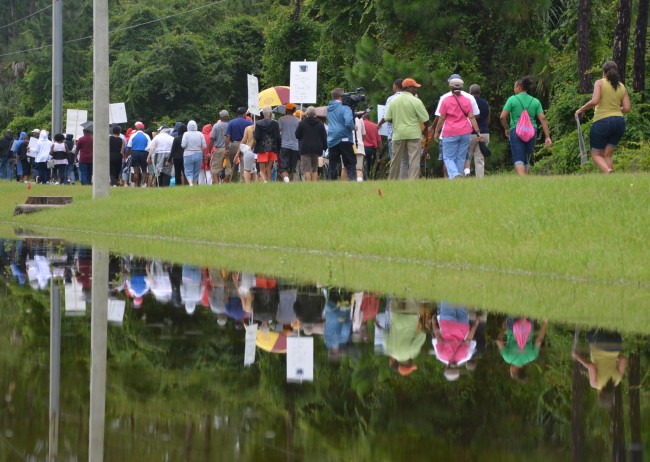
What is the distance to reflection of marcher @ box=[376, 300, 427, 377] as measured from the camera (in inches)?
322

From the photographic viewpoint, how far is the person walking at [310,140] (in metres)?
25.8

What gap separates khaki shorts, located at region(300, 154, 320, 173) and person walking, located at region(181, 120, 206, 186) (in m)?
4.70

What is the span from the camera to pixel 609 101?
1934 centimetres

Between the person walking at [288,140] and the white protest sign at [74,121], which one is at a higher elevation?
the white protest sign at [74,121]

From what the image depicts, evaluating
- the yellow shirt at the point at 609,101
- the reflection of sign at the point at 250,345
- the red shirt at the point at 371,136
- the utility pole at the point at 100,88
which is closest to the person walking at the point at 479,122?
the yellow shirt at the point at 609,101

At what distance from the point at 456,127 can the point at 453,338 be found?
42.9ft

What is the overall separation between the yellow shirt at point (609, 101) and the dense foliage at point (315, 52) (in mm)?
6078

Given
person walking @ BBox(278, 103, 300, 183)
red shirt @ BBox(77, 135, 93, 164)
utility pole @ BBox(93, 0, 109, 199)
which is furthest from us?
red shirt @ BBox(77, 135, 93, 164)

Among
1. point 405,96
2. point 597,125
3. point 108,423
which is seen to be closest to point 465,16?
point 405,96

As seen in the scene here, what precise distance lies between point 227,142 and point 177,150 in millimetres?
3586

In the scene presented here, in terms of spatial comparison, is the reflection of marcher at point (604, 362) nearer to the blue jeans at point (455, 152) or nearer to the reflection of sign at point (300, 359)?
the reflection of sign at point (300, 359)

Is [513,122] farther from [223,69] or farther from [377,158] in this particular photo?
[223,69]

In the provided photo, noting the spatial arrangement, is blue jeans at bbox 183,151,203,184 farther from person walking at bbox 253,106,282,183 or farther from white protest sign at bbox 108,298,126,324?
white protest sign at bbox 108,298,126,324

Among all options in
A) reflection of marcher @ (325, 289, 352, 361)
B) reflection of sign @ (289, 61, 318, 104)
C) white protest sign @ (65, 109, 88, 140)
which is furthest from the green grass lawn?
white protest sign @ (65, 109, 88, 140)
